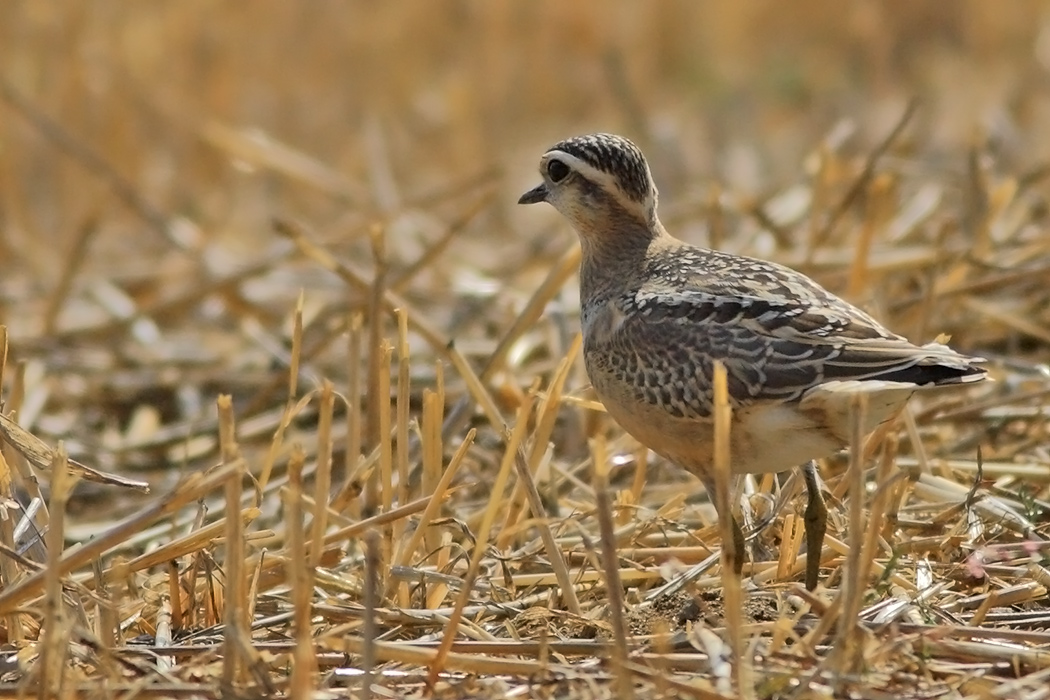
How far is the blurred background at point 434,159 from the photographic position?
7.76 m

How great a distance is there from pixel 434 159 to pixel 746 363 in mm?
8246

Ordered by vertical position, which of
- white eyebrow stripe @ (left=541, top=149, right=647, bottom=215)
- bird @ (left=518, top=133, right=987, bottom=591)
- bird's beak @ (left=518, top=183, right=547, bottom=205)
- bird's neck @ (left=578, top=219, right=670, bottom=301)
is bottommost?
bird @ (left=518, top=133, right=987, bottom=591)

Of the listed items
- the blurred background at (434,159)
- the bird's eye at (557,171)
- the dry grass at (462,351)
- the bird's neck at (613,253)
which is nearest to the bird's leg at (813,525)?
the dry grass at (462,351)

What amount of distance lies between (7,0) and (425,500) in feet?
28.0

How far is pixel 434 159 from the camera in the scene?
12.5 m

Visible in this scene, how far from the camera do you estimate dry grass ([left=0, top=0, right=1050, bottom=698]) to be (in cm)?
399

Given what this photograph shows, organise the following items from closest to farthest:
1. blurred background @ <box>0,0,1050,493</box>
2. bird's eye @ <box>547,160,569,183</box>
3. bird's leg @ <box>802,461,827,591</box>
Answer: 1. bird's leg @ <box>802,461,827,591</box>
2. bird's eye @ <box>547,160,569,183</box>
3. blurred background @ <box>0,0,1050,493</box>

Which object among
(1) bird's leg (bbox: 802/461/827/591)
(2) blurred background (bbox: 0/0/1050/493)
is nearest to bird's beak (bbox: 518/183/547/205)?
(2) blurred background (bbox: 0/0/1050/493)

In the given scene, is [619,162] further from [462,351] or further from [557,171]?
[462,351]

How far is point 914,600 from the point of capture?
Result: 4.36m

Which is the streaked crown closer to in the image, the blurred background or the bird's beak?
the bird's beak

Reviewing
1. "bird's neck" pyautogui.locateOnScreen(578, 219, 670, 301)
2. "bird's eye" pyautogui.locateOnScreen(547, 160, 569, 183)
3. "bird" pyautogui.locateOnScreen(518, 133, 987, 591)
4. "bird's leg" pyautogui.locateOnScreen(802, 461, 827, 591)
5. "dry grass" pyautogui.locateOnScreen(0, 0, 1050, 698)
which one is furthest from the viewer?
"bird's eye" pyautogui.locateOnScreen(547, 160, 569, 183)

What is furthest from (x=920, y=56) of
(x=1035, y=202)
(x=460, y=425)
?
(x=460, y=425)

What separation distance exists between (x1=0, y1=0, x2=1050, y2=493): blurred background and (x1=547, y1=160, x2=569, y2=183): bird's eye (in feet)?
4.18
